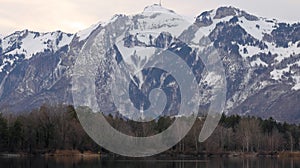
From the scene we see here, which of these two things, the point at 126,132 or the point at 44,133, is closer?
the point at 44,133

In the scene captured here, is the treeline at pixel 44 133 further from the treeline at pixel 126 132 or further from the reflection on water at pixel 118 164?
the reflection on water at pixel 118 164

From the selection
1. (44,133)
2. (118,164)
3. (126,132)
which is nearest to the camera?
(118,164)

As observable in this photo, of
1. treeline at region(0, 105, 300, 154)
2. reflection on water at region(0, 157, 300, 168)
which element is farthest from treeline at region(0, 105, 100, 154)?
reflection on water at region(0, 157, 300, 168)

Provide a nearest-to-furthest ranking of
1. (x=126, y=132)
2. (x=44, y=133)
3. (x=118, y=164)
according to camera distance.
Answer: (x=118, y=164), (x=44, y=133), (x=126, y=132)

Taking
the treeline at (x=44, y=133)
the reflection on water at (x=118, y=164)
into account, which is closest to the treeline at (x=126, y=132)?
the treeline at (x=44, y=133)

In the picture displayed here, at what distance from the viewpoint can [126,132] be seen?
14275cm

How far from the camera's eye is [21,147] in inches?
4941

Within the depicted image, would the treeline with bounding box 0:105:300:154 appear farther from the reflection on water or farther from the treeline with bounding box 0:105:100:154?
the reflection on water

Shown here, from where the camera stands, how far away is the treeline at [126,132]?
12425 centimetres

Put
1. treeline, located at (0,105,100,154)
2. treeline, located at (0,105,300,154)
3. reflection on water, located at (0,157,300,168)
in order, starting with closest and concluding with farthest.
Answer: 1. reflection on water, located at (0,157,300,168)
2. treeline, located at (0,105,100,154)
3. treeline, located at (0,105,300,154)

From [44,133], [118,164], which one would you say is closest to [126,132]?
[44,133]

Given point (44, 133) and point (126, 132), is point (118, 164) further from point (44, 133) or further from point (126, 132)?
point (126, 132)

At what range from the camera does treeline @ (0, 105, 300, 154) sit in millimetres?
124250

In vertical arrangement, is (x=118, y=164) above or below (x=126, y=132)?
below
